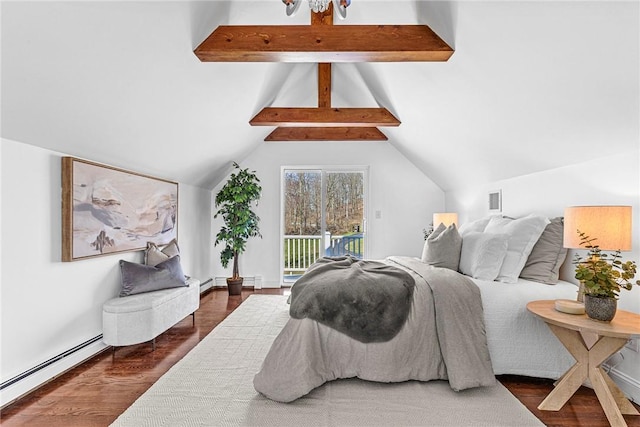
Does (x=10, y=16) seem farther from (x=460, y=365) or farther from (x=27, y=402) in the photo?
(x=460, y=365)

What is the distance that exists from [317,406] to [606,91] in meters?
2.53

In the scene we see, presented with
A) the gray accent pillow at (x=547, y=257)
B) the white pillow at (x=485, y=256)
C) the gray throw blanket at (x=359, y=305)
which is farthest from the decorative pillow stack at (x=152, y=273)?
the gray accent pillow at (x=547, y=257)

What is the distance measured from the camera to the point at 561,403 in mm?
2020

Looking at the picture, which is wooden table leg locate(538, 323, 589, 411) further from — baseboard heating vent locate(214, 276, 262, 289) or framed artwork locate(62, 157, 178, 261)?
baseboard heating vent locate(214, 276, 262, 289)

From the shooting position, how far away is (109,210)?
298 centimetres

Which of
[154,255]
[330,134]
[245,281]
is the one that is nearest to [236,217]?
[245,281]

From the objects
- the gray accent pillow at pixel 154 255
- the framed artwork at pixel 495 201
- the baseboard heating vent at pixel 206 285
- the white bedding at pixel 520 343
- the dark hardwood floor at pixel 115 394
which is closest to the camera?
the dark hardwood floor at pixel 115 394

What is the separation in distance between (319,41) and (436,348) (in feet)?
7.64

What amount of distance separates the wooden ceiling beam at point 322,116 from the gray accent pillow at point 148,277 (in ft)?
6.43

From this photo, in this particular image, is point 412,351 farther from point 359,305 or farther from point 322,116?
point 322,116

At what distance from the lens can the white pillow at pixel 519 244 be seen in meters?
2.60

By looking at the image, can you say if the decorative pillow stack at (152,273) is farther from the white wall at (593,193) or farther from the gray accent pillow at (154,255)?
the white wall at (593,193)

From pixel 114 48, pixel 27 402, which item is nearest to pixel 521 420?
pixel 27 402

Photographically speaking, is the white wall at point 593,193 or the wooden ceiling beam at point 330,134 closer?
the white wall at point 593,193
